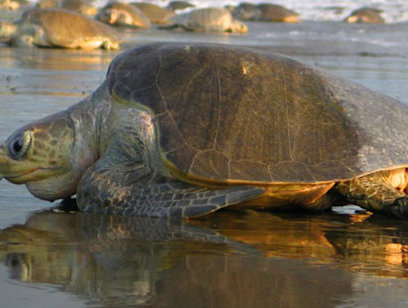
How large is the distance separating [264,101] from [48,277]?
1.90 m

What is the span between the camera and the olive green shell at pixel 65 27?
1572 centimetres

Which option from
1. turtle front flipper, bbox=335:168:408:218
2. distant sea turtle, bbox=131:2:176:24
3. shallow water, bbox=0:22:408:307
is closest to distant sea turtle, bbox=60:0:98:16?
distant sea turtle, bbox=131:2:176:24

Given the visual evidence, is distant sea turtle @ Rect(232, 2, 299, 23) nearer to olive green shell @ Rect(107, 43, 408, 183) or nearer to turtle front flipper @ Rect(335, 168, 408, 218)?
olive green shell @ Rect(107, 43, 408, 183)

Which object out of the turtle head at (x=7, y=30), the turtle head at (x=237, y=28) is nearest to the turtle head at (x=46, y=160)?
the turtle head at (x=7, y=30)

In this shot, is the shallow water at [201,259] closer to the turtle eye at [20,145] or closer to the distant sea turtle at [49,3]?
the turtle eye at [20,145]

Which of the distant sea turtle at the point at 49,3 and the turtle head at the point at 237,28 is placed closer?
the turtle head at the point at 237,28

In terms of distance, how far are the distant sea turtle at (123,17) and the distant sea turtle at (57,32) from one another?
7814 millimetres

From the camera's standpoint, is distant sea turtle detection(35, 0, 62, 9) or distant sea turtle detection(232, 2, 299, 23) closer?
distant sea turtle detection(35, 0, 62, 9)

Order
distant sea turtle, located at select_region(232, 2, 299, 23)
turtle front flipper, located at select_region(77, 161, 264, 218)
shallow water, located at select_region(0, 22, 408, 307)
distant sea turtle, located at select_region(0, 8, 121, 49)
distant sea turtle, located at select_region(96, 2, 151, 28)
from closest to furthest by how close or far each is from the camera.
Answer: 1. shallow water, located at select_region(0, 22, 408, 307)
2. turtle front flipper, located at select_region(77, 161, 264, 218)
3. distant sea turtle, located at select_region(0, 8, 121, 49)
4. distant sea turtle, located at select_region(96, 2, 151, 28)
5. distant sea turtle, located at select_region(232, 2, 299, 23)

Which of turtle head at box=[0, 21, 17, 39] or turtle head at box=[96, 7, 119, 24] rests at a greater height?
turtle head at box=[96, 7, 119, 24]

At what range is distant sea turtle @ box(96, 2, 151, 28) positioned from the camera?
24.2m

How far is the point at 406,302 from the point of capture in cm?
273

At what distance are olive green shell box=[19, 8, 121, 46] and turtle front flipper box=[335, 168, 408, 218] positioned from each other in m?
12.1

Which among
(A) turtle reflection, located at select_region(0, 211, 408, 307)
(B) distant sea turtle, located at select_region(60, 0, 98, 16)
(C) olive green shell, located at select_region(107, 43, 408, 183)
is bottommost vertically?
(A) turtle reflection, located at select_region(0, 211, 408, 307)
